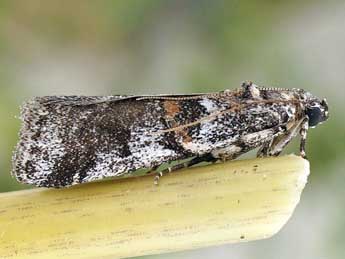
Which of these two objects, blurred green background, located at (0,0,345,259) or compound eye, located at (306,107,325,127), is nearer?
compound eye, located at (306,107,325,127)

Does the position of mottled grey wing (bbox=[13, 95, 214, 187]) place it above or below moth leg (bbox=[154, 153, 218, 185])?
above

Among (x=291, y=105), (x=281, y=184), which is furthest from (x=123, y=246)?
(x=291, y=105)

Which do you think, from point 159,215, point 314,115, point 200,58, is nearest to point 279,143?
point 314,115

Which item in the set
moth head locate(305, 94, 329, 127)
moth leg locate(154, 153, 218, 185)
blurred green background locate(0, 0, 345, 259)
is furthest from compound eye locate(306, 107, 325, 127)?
blurred green background locate(0, 0, 345, 259)

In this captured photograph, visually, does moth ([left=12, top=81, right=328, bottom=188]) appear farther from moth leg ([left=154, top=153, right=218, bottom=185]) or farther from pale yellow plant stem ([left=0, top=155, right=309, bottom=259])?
pale yellow plant stem ([left=0, top=155, right=309, bottom=259])

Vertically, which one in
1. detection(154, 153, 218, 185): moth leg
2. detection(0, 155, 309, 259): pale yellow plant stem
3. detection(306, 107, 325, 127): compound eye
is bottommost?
detection(0, 155, 309, 259): pale yellow plant stem

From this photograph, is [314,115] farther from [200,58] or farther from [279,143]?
[200,58]

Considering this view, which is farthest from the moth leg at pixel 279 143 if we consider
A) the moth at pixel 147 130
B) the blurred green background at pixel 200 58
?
the blurred green background at pixel 200 58
